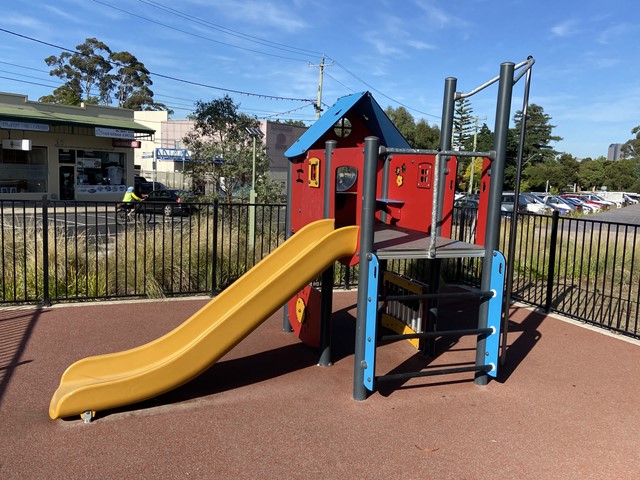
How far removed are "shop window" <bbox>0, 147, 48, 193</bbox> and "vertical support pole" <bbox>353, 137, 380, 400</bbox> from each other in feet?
88.5

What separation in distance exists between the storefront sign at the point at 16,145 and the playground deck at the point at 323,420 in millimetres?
23002

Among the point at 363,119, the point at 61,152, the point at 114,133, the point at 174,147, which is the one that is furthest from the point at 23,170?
the point at 363,119

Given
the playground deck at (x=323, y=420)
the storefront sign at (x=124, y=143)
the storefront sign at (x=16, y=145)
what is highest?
the storefront sign at (x=124, y=143)

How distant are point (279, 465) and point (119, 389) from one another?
4.57ft

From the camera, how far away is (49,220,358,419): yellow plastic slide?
3.85 m

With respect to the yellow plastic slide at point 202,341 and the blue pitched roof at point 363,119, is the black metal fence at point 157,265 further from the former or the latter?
the yellow plastic slide at point 202,341

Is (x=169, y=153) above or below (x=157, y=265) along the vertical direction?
above

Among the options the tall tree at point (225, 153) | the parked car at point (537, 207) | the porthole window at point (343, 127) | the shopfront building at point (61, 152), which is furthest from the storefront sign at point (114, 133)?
the porthole window at point (343, 127)

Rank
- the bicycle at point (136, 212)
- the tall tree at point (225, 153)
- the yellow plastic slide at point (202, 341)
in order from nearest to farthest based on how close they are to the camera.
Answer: the yellow plastic slide at point (202, 341)
the bicycle at point (136, 212)
the tall tree at point (225, 153)

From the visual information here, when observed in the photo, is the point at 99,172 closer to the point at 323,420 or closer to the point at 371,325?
the point at 371,325

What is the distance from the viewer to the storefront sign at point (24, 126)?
24531 millimetres

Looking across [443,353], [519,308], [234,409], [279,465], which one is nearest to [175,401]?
[234,409]

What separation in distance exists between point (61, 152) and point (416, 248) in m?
28.2

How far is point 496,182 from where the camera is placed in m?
4.58
